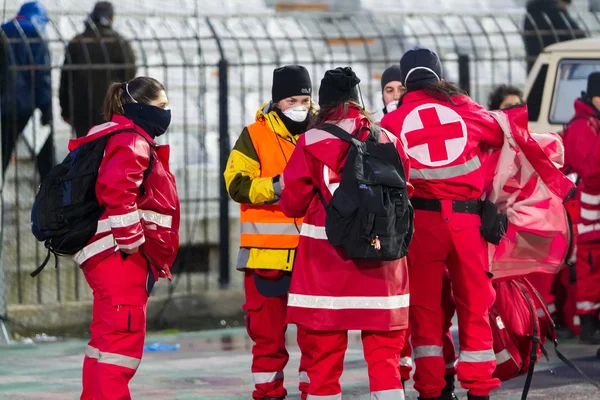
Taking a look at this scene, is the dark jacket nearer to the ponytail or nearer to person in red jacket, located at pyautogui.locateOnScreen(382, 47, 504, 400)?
the ponytail

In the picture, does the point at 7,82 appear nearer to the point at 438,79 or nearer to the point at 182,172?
the point at 182,172

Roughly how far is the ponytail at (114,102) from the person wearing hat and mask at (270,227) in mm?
737

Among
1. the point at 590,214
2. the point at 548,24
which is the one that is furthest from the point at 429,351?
the point at 548,24

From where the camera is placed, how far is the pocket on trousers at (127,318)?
6294 mm

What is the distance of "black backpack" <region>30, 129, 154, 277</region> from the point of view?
6312mm

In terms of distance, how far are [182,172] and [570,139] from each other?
4448mm

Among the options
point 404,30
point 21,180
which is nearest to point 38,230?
point 21,180

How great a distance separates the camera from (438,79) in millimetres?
6891

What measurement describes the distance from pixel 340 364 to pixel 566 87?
16.8ft

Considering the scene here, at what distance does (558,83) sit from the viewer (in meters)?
10.6

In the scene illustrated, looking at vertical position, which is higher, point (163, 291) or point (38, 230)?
point (38, 230)

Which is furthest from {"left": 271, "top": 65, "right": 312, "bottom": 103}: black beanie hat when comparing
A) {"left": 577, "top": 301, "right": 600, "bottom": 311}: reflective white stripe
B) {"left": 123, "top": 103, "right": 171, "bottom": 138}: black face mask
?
{"left": 577, "top": 301, "right": 600, "bottom": 311}: reflective white stripe

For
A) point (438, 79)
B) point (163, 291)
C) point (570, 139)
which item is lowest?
point (163, 291)

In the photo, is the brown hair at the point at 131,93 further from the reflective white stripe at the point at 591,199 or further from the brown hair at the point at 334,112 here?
the reflective white stripe at the point at 591,199
